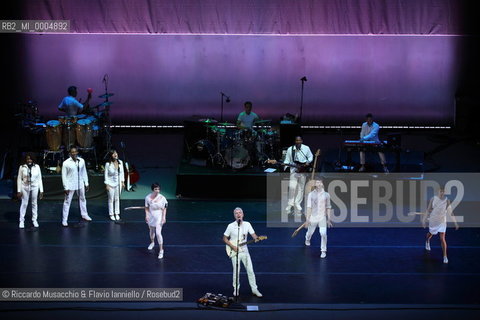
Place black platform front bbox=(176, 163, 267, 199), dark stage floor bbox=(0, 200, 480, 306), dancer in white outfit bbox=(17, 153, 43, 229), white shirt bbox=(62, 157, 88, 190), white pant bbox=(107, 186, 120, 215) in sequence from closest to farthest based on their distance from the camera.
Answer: dark stage floor bbox=(0, 200, 480, 306), dancer in white outfit bbox=(17, 153, 43, 229), white shirt bbox=(62, 157, 88, 190), white pant bbox=(107, 186, 120, 215), black platform front bbox=(176, 163, 267, 199)

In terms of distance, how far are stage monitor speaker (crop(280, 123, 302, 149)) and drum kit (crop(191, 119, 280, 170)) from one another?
21 cm

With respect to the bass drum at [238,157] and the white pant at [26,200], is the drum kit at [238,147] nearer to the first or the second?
the bass drum at [238,157]

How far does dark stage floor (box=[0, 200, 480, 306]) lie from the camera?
1320 centimetres

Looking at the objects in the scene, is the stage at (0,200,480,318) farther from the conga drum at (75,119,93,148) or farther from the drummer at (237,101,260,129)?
the drummer at (237,101,260,129)

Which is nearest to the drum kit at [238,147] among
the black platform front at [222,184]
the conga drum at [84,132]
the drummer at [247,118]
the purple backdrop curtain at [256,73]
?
the drummer at [247,118]

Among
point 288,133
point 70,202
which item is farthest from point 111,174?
point 288,133

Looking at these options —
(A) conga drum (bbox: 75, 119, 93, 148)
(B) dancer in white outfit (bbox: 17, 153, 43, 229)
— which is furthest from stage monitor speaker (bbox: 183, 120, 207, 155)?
(B) dancer in white outfit (bbox: 17, 153, 43, 229)

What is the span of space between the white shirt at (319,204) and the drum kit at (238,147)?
4974mm

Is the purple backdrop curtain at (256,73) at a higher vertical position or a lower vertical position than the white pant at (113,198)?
higher

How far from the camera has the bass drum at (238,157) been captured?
19.5m

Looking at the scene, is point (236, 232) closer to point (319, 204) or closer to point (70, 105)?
point (319, 204)

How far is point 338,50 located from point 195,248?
12094 mm

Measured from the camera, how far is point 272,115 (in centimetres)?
2553

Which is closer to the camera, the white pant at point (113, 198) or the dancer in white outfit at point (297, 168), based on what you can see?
the white pant at point (113, 198)
